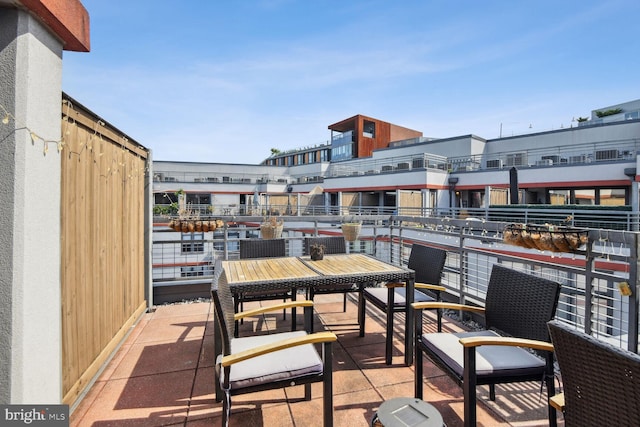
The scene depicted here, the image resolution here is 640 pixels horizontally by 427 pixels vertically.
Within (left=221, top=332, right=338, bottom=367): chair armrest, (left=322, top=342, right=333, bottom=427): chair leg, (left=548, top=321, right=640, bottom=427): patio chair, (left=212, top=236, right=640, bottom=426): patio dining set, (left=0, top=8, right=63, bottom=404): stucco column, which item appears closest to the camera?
(left=548, top=321, right=640, bottom=427): patio chair

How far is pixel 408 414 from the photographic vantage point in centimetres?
144

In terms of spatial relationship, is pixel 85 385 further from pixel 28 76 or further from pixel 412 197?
pixel 412 197

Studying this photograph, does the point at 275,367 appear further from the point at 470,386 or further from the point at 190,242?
the point at 190,242

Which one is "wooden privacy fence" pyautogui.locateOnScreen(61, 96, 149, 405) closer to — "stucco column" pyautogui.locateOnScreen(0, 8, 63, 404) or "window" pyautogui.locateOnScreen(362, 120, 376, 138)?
"stucco column" pyautogui.locateOnScreen(0, 8, 63, 404)

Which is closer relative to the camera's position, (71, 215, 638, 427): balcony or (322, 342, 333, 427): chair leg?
(322, 342, 333, 427): chair leg

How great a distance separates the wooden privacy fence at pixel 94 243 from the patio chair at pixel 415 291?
2.21 m

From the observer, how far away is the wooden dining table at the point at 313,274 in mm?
2342

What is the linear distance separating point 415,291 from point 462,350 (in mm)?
1202

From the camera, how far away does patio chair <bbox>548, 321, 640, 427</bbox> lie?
0.88 m

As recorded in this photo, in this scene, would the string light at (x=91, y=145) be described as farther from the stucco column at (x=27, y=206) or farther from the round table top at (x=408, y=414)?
the round table top at (x=408, y=414)

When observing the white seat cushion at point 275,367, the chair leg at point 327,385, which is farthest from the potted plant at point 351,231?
the chair leg at point 327,385

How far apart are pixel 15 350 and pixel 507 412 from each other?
2626 millimetres

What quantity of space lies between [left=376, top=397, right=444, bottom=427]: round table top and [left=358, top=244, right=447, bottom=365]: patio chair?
108cm

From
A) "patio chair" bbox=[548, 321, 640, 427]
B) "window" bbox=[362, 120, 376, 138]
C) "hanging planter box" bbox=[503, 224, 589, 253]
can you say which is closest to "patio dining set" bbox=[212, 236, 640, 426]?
"patio chair" bbox=[548, 321, 640, 427]
